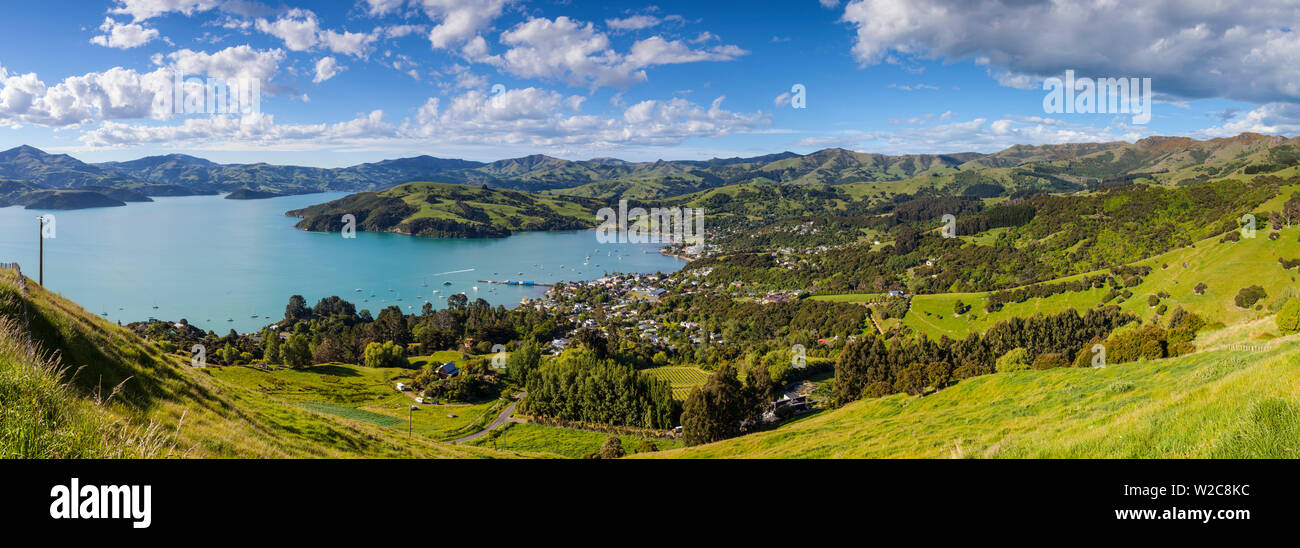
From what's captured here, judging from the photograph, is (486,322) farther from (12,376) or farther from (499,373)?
(12,376)

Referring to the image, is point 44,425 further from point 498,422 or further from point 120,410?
point 498,422

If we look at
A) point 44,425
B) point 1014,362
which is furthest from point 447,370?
point 44,425

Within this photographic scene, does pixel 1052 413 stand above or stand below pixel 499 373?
above

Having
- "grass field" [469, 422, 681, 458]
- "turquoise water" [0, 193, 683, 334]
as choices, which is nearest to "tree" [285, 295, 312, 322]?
"turquoise water" [0, 193, 683, 334]

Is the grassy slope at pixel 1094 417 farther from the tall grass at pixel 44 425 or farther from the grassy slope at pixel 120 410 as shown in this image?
the grassy slope at pixel 120 410
